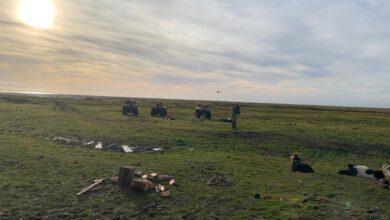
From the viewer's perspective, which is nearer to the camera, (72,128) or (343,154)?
(343,154)

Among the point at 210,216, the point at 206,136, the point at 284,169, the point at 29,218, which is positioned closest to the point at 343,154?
the point at 284,169

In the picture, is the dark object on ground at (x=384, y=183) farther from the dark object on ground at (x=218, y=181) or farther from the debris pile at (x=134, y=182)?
the debris pile at (x=134, y=182)

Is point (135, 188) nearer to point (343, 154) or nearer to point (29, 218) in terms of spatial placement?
point (29, 218)

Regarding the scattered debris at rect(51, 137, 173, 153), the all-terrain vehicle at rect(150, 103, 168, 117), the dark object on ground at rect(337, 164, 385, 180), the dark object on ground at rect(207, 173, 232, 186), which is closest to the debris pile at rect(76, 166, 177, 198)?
the dark object on ground at rect(207, 173, 232, 186)

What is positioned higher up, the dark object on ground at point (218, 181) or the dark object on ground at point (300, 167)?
the dark object on ground at point (300, 167)

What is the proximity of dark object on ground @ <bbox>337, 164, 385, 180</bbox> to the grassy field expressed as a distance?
2.11ft

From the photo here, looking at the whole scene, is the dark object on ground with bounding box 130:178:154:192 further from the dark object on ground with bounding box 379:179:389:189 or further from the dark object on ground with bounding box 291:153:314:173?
the dark object on ground with bounding box 379:179:389:189

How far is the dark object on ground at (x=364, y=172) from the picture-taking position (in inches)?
703

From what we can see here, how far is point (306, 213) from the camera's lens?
40.3ft

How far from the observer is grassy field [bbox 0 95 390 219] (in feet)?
40.8

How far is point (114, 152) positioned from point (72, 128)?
10.7 m

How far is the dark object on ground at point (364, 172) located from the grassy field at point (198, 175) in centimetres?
64

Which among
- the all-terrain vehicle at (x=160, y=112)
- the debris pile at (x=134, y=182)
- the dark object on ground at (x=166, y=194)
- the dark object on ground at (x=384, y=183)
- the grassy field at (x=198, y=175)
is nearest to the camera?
the grassy field at (x=198, y=175)

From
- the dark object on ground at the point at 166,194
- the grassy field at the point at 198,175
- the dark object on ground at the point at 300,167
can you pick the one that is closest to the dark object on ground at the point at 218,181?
the grassy field at the point at 198,175
